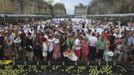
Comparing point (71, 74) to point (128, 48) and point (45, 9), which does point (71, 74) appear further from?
point (45, 9)

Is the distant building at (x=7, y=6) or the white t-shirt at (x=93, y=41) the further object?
the distant building at (x=7, y=6)

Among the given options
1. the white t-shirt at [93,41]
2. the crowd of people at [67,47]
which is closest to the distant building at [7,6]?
the crowd of people at [67,47]

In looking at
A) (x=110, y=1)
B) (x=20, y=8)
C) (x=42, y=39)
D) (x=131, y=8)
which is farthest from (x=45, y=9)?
(x=42, y=39)

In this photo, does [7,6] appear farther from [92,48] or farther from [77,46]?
[77,46]

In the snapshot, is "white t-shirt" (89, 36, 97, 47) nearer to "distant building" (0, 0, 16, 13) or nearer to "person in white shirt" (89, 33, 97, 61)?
"person in white shirt" (89, 33, 97, 61)

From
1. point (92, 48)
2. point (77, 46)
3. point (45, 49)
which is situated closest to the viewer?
point (77, 46)

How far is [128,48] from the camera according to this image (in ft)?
75.3

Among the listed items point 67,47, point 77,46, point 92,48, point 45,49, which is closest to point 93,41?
point 92,48

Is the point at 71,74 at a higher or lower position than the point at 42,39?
lower

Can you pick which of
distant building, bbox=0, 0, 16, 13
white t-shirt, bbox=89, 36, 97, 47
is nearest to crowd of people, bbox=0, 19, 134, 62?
white t-shirt, bbox=89, 36, 97, 47

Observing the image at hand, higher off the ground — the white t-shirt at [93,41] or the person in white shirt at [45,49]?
the white t-shirt at [93,41]

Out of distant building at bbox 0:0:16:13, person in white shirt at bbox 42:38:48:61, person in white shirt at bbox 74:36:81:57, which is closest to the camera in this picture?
person in white shirt at bbox 74:36:81:57

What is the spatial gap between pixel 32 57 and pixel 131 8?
62993 millimetres

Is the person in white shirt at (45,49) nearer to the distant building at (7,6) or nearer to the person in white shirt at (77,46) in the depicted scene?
the person in white shirt at (77,46)
